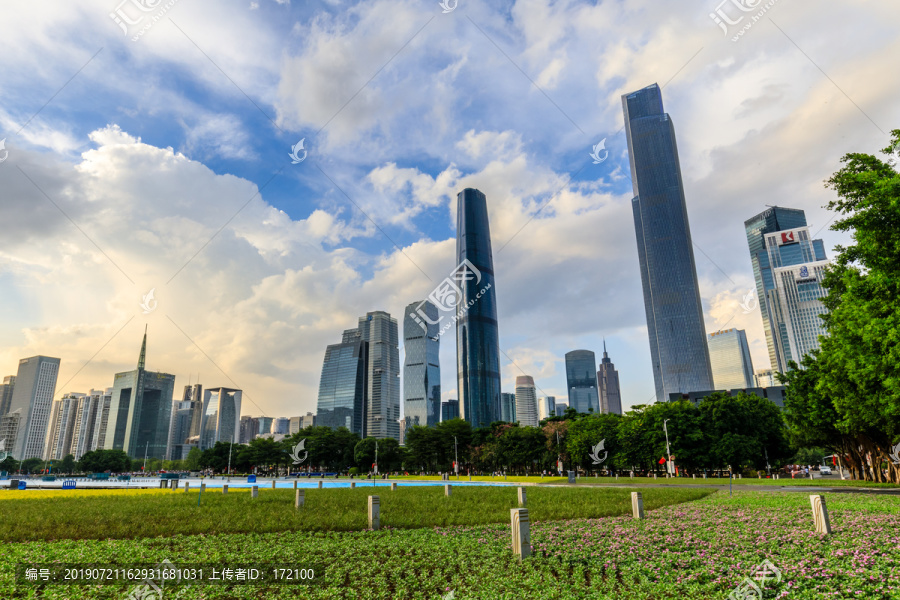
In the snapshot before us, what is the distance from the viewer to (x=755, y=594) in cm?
783

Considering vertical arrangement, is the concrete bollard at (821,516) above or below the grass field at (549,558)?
above

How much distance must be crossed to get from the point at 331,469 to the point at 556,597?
103657 mm

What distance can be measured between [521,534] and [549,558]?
0.75m

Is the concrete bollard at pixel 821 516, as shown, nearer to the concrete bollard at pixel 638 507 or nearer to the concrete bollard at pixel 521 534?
the concrete bollard at pixel 638 507

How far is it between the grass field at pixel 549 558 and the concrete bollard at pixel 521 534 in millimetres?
260

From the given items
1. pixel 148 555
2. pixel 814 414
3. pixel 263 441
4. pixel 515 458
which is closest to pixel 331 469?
pixel 263 441

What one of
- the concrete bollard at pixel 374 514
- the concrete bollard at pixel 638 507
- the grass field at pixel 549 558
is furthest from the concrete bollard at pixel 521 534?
the concrete bollard at pixel 638 507

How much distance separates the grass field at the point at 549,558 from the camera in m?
8.21

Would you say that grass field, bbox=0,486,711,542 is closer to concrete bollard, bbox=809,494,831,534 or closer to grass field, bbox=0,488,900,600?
grass field, bbox=0,488,900,600

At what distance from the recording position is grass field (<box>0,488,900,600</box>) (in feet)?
26.9

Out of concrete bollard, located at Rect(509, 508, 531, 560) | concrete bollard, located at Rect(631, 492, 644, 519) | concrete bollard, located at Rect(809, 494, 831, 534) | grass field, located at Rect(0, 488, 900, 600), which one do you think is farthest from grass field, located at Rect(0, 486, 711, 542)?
concrete bollard, located at Rect(809, 494, 831, 534)

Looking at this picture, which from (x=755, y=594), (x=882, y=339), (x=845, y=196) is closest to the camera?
(x=755, y=594)

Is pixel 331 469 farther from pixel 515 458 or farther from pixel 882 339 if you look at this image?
pixel 882 339

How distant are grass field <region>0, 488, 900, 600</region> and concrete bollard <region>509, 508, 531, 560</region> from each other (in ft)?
0.85
